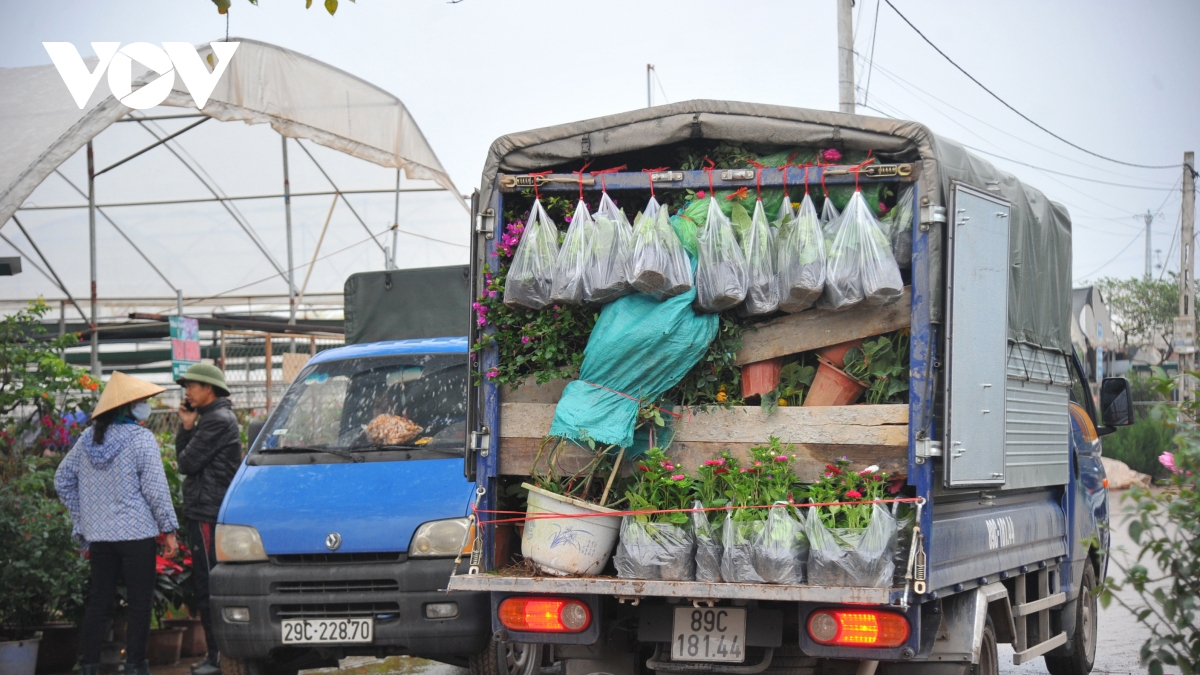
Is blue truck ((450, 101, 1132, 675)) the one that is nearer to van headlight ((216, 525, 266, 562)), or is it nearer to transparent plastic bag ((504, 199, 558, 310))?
transparent plastic bag ((504, 199, 558, 310))

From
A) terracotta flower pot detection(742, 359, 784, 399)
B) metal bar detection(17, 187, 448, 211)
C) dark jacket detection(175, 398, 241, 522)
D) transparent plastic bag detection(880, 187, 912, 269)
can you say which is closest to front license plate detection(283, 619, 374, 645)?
dark jacket detection(175, 398, 241, 522)

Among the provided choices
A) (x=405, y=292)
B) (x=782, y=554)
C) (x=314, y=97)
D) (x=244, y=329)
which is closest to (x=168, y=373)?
(x=244, y=329)

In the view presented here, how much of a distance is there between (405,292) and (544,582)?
14.4 feet

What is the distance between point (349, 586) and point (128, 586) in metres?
1.73

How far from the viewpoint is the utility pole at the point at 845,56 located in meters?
14.5

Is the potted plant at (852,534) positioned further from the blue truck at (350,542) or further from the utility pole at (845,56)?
the utility pole at (845,56)

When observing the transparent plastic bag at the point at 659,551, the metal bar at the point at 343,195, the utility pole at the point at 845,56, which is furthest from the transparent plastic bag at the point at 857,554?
the metal bar at the point at 343,195

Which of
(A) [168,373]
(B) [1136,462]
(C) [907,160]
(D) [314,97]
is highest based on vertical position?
(D) [314,97]

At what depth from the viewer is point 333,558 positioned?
6156 mm

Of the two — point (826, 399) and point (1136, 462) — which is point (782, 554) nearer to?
point (826, 399)

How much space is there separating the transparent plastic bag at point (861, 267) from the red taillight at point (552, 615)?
5.37 ft

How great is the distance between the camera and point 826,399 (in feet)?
15.7

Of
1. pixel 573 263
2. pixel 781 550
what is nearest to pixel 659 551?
pixel 781 550

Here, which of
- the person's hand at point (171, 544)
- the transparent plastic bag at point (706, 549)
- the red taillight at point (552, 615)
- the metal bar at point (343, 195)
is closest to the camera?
the transparent plastic bag at point (706, 549)
